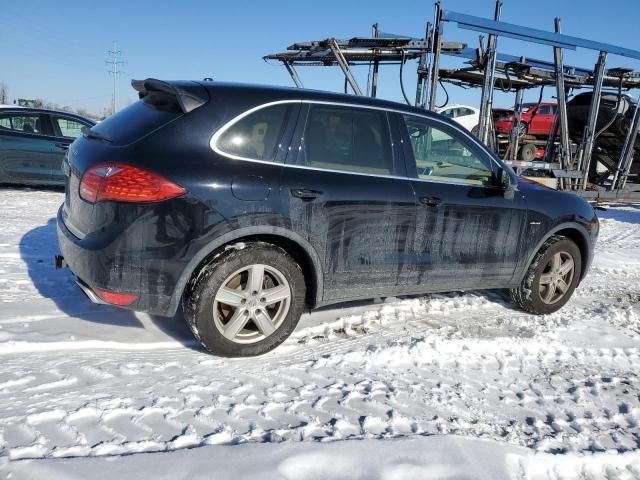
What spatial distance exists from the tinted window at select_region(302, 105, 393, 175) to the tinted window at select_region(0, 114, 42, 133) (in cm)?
724

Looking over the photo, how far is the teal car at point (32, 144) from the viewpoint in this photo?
335 inches

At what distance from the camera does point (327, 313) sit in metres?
4.20

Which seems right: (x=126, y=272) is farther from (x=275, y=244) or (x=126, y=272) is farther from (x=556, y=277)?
(x=556, y=277)

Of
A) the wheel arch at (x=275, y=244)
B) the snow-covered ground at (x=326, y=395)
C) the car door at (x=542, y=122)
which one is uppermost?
the car door at (x=542, y=122)

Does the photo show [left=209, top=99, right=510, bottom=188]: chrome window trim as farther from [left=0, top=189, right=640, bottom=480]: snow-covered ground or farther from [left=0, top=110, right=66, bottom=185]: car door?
[left=0, top=110, right=66, bottom=185]: car door

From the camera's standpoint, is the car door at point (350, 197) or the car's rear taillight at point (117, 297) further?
the car door at point (350, 197)

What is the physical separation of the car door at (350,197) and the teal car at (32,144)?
6762mm

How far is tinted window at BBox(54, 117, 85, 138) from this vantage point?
8.93m

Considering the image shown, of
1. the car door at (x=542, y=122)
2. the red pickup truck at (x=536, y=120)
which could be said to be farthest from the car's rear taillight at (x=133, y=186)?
the car door at (x=542, y=122)

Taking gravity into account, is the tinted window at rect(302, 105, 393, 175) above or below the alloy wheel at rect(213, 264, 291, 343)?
above

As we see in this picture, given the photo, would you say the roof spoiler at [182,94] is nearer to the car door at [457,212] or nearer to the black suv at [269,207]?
the black suv at [269,207]

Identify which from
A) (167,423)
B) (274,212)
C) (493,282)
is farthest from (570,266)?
(167,423)

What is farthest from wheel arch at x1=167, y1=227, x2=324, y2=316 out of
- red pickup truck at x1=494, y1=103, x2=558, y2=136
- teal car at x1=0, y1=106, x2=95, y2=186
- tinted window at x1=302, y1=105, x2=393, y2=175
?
red pickup truck at x1=494, y1=103, x2=558, y2=136

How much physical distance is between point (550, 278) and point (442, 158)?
1.61 meters
